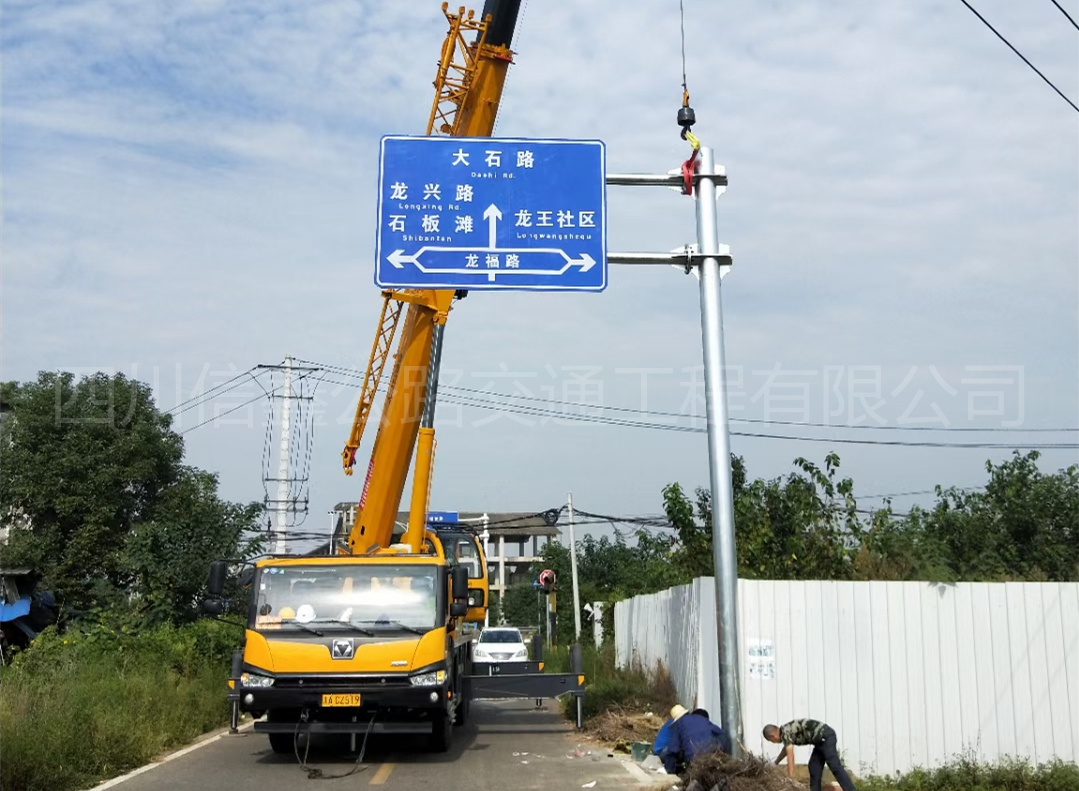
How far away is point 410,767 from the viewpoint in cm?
1122

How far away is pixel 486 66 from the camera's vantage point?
1378 centimetres

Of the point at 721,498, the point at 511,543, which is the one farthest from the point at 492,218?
the point at 511,543

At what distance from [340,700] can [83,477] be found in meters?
20.2

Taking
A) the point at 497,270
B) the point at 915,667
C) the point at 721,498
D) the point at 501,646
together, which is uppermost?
the point at 497,270

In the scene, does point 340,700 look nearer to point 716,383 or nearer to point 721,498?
point 721,498

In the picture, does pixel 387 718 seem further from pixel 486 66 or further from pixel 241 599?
pixel 241 599

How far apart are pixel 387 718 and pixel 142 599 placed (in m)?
9.92

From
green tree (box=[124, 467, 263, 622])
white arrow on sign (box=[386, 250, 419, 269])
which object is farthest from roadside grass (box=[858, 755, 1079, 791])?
green tree (box=[124, 467, 263, 622])

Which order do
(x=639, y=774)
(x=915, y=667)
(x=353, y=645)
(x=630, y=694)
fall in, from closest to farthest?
(x=915, y=667)
(x=639, y=774)
(x=353, y=645)
(x=630, y=694)

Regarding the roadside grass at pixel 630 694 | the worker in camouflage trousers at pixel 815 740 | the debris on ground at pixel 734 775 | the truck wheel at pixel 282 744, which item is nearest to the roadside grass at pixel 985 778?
the worker in camouflage trousers at pixel 815 740

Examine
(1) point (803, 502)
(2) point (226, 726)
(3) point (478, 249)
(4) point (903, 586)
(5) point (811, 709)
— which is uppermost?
(3) point (478, 249)

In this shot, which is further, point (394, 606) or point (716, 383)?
point (394, 606)

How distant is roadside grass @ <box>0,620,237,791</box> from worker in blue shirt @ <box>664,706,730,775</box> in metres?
5.55

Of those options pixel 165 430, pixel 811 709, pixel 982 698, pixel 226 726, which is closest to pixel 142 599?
pixel 226 726
